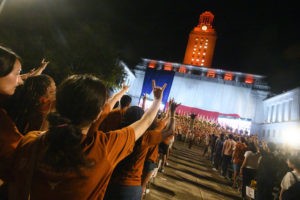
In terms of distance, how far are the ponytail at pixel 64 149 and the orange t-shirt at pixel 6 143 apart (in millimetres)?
294

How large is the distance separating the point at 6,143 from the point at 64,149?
44 centimetres

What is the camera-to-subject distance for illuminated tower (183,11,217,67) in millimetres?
53719

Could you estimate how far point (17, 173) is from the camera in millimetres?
1066

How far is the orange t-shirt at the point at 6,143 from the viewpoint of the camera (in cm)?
110

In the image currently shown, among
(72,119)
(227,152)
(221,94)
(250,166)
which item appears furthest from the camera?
(221,94)

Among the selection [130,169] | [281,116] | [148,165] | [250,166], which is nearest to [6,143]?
[130,169]

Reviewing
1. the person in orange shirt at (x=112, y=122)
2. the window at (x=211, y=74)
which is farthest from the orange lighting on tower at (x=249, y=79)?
the person in orange shirt at (x=112, y=122)

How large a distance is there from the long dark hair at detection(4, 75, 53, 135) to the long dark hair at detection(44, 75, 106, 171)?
963 millimetres

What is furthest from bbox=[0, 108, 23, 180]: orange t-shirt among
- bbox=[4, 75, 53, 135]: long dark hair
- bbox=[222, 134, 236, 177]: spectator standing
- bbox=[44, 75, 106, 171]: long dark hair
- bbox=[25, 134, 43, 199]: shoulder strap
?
bbox=[222, 134, 236, 177]: spectator standing

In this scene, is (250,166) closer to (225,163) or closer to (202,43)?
(225,163)

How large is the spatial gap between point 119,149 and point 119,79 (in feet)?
73.2

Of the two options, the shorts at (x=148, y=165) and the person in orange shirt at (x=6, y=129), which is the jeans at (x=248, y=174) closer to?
the shorts at (x=148, y=165)

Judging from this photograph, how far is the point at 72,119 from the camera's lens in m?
1.11

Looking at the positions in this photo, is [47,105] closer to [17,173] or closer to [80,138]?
[17,173]
